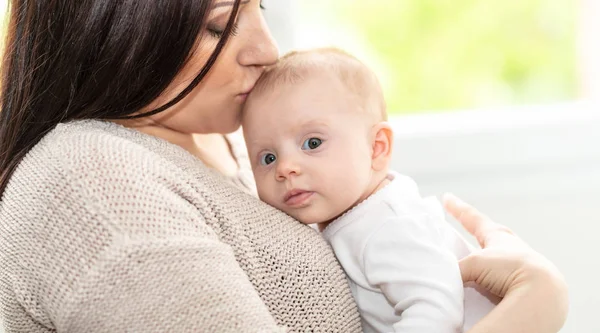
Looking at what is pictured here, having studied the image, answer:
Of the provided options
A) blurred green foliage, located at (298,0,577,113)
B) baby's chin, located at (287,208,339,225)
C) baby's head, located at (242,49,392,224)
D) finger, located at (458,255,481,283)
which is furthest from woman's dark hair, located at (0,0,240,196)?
blurred green foliage, located at (298,0,577,113)

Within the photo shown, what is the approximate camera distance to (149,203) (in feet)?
2.90

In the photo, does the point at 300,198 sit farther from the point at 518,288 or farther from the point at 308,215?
the point at 518,288

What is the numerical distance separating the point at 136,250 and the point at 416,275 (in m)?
0.43

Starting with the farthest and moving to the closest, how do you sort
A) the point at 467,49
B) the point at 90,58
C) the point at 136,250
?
1. the point at 467,49
2. the point at 90,58
3. the point at 136,250

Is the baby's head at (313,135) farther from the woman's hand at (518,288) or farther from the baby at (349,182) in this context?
the woman's hand at (518,288)

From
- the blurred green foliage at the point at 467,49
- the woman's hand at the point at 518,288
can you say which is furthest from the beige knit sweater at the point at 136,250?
the blurred green foliage at the point at 467,49

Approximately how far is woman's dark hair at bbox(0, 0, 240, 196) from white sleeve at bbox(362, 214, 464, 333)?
0.37 m

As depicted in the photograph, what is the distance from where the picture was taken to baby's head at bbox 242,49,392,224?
3.78 ft

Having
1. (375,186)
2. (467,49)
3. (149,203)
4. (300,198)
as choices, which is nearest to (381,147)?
(375,186)

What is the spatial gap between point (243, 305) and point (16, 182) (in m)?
0.37

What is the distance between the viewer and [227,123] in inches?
49.1

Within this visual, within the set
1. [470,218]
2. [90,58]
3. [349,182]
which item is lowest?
[470,218]

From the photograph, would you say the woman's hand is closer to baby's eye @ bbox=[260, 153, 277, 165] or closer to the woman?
the woman

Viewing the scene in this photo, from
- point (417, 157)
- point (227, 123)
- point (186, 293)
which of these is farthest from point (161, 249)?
point (417, 157)
